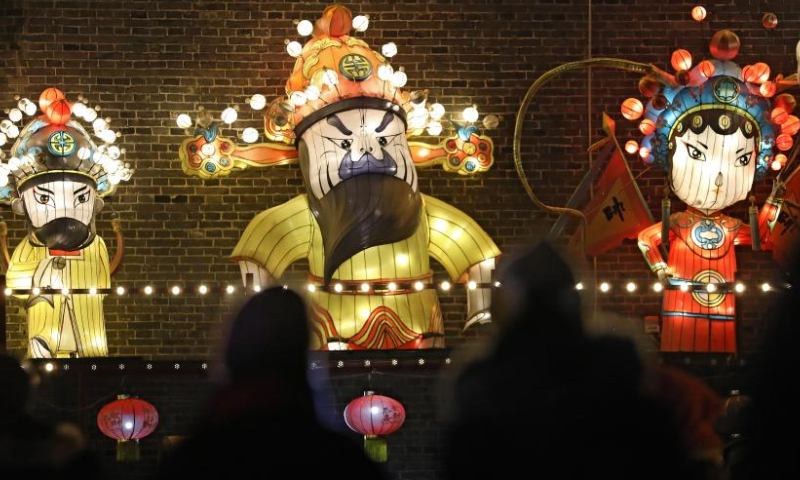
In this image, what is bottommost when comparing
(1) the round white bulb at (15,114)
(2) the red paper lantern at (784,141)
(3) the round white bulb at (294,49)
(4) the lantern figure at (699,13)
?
(2) the red paper lantern at (784,141)

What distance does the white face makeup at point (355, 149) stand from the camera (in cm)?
664

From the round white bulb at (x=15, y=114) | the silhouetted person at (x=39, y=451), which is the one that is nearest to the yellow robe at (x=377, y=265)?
the round white bulb at (x=15, y=114)

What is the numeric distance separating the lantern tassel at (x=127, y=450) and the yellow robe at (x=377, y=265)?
112cm

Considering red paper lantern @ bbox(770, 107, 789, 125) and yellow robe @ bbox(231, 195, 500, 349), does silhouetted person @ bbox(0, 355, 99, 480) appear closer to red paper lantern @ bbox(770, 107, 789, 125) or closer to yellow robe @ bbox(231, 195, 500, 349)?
yellow robe @ bbox(231, 195, 500, 349)

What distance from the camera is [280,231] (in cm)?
700

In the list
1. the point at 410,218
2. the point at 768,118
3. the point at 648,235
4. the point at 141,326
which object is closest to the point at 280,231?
the point at 410,218

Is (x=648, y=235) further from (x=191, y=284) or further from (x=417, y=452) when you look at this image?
(x=191, y=284)

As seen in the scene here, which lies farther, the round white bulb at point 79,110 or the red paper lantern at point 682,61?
the red paper lantern at point 682,61

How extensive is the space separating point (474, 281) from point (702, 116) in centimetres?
163

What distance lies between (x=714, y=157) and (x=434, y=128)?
1.63m

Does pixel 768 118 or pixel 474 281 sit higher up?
pixel 768 118

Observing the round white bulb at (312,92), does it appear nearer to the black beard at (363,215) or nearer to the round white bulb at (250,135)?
the black beard at (363,215)

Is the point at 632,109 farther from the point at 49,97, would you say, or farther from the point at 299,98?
the point at 49,97

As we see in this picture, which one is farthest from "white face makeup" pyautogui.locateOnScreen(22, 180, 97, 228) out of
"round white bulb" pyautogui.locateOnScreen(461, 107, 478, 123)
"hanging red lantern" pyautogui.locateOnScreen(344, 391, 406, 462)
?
"round white bulb" pyautogui.locateOnScreen(461, 107, 478, 123)
